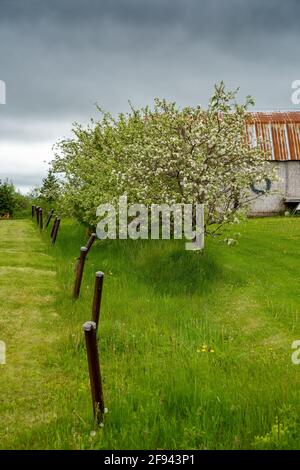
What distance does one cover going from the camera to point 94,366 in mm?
6375

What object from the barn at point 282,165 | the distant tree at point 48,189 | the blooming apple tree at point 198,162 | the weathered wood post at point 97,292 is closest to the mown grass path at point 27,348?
the weathered wood post at point 97,292

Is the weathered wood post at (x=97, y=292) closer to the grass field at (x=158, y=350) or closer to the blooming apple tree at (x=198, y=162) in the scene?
the grass field at (x=158, y=350)

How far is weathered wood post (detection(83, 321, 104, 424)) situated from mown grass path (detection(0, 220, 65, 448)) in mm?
819

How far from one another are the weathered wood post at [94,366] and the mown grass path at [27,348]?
0.82 meters

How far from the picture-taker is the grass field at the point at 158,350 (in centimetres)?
631

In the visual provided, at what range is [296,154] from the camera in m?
38.7

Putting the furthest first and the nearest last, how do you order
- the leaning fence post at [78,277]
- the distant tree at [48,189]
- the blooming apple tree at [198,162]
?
1. the distant tree at [48,189]
2. the blooming apple tree at [198,162]
3. the leaning fence post at [78,277]

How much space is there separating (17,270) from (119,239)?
461 centimetres

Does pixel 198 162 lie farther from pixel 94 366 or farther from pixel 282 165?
pixel 282 165

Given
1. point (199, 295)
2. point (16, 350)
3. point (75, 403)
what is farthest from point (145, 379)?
point (199, 295)

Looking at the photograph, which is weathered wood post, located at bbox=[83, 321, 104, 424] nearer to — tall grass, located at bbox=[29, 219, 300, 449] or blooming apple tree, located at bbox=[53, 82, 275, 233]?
tall grass, located at bbox=[29, 219, 300, 449]

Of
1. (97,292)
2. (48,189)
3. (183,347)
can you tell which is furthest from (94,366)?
(48,189)

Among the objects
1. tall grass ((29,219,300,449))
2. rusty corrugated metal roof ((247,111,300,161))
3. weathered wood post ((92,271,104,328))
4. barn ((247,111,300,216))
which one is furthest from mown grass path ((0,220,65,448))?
rusty corrugated metal roof ((247,111,300,161))
